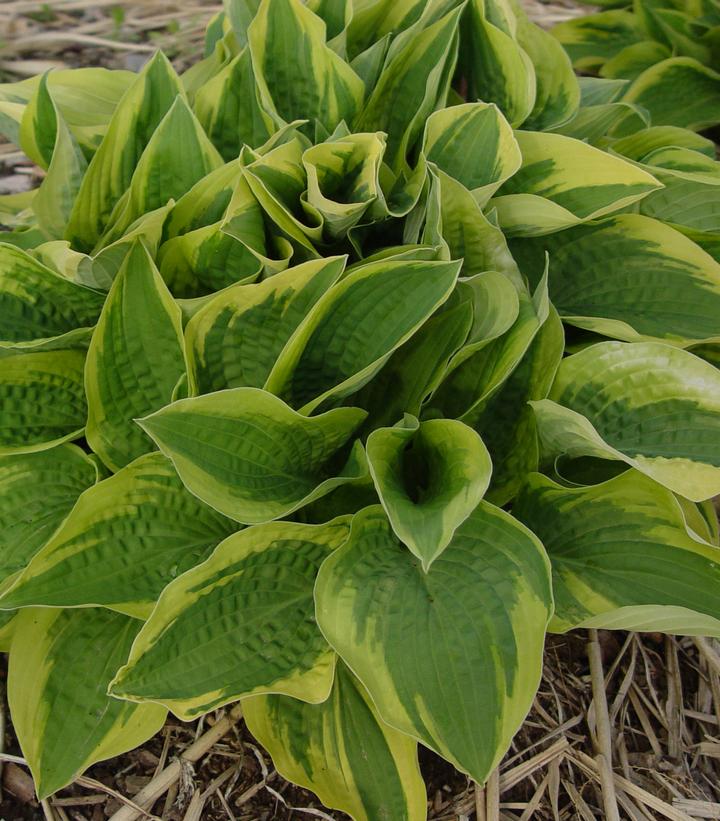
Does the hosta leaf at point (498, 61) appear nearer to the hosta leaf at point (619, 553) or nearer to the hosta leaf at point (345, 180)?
the hosta leaf at point (345, 180)

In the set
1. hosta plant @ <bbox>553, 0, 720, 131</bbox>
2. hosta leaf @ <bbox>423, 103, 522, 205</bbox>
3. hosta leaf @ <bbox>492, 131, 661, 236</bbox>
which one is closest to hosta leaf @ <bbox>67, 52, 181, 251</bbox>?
hosta leaf @ <bbox>423, 103, 522, 205</bbox>

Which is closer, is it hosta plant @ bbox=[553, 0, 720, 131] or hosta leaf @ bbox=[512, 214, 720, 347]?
hosta leaf @ bbox=[512, 214, 720, 347]

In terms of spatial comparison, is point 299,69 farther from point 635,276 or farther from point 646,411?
point 646,411

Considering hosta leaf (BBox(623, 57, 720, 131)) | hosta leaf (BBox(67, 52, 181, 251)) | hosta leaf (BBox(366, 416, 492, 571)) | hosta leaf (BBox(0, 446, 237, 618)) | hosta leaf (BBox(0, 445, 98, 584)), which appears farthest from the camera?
hosta leaf (BBox(623, 57, 720, 131))

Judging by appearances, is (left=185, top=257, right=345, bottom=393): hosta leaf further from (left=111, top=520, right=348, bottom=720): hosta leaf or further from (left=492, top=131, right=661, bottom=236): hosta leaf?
(left=492, top=131, right=661, bottom=236): hosta leaf

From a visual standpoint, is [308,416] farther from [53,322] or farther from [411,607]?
[53,322]

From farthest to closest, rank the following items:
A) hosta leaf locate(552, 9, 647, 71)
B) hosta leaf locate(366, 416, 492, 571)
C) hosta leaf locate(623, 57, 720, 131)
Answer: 1. hosta leaf locate(552, 9, 647, 71)
2. hosta leaf locate(623, 57, 720, 131)
3. hosta leaf locate(366, 416, 492, 571)
